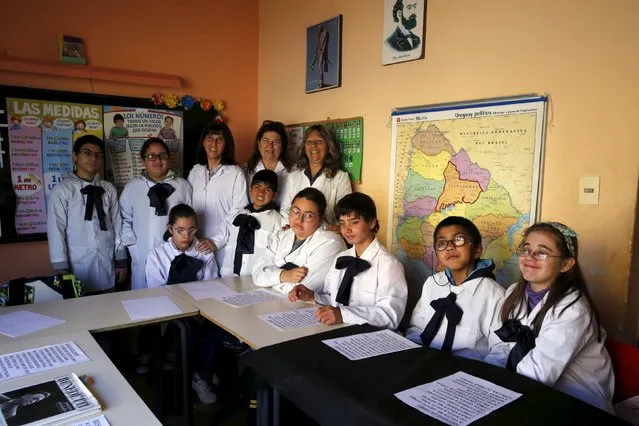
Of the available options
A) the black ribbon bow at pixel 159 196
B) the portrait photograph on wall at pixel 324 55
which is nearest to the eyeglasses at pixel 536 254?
the portrait photograph on wall at pixel 324 55

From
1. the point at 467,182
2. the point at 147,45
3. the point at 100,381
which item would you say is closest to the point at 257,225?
the point at 467,182

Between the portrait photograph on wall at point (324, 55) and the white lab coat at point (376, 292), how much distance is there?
151 centimetres

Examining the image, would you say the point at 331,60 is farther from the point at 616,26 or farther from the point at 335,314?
A: the point at 335,314

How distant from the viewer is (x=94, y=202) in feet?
9.44

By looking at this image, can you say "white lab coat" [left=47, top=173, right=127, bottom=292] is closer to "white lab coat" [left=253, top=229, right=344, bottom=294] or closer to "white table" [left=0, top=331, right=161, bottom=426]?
"white lab coat" [left=253, top=229, right=344, bottom=294]

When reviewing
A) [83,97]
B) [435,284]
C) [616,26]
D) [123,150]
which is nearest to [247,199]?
[123,150]

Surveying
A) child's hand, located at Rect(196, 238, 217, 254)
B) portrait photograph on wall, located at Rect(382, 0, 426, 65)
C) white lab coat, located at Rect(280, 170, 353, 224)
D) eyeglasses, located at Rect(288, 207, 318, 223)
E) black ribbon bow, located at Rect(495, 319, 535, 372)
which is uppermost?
portrait photograph on wall, located at Rect(382, 0, 426, 65)

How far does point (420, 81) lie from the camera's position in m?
2.56

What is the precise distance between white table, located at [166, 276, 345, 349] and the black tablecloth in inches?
5.6

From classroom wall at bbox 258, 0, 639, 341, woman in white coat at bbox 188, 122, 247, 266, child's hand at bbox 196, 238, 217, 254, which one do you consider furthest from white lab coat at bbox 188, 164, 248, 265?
classroom wall at bbox 258, 0, 639, 341

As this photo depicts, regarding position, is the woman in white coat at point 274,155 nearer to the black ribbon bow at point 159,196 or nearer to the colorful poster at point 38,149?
the black ribbon bow at point 159,196

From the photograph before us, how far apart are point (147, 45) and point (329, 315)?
2708 millimetres

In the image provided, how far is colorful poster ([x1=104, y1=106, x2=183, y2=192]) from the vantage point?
327cm

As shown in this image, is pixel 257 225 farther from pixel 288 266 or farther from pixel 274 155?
pixel 274 155
